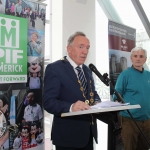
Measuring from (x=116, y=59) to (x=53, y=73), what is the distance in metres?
2.02

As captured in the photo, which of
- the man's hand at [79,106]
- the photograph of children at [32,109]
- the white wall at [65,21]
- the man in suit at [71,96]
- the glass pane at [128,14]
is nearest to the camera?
the man's hand at [79,106]

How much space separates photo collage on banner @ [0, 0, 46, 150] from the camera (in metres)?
1.90

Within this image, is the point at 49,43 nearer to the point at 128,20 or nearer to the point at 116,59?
the point at 116,59

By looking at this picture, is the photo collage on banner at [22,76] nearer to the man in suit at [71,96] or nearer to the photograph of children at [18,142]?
the photograph of children at [18,142]

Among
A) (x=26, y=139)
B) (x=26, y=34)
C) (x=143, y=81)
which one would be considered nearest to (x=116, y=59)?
(x=143, y=81)

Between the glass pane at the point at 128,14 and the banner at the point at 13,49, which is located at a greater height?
the glass pane at the point at 128,14

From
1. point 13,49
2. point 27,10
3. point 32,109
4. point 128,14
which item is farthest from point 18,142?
point 128,14

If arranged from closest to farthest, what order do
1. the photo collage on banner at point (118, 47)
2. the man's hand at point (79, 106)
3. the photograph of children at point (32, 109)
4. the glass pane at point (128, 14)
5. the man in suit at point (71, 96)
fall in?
the man's hand at point (79, 106), the man in suit at point (71, 96), the photograph of children at point (32, 109), the photo collage on banner at point (118, 47), the glass pane at point (128, 14)

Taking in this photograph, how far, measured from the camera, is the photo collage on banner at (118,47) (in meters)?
3.30

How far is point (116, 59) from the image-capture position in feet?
11.1

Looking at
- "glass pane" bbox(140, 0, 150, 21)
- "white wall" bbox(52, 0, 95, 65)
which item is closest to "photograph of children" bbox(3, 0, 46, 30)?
"white wall" bbox(52, 0, 95, 65)

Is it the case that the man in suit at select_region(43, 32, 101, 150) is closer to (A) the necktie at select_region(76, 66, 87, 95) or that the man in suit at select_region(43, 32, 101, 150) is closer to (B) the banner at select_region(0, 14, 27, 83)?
(A) the necktie at select_region(76, 66, 87, 95)

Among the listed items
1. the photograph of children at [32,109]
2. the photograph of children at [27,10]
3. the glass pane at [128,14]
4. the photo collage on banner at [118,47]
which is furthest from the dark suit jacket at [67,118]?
the glass pane at [128,14]

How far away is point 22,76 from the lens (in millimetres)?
2021
